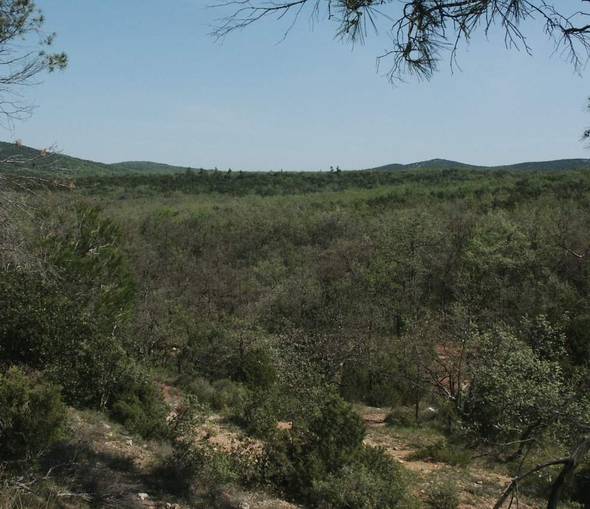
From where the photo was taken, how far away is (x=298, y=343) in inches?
725

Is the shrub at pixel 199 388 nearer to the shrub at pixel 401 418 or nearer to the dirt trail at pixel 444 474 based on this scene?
the dirt trail at pixel 444 474

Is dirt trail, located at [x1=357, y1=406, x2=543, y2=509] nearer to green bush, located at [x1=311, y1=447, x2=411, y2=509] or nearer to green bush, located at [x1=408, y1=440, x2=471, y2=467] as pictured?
green bush, located at [x1=408, y1=440, x2=471, y2=467]

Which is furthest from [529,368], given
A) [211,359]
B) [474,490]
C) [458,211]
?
[458,211]

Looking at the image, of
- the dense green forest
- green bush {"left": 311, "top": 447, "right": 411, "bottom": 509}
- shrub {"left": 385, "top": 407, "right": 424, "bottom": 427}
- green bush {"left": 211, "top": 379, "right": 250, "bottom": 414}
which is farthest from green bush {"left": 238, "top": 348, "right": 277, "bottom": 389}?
green bush {"left": 311, "top": 447, "right": 411, "bottom": 509}

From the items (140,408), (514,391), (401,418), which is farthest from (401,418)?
(140,408)

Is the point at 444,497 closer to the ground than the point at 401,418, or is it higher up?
higher up

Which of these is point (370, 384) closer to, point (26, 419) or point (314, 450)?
point (314, 450)

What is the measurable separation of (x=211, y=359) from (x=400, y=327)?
8.10 meters

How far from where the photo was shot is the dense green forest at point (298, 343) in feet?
21.2

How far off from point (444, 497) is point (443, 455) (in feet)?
9.75

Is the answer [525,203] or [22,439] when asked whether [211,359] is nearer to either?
[22,439]

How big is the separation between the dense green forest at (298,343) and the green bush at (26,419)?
0.02m

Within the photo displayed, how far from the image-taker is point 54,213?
6984 mm

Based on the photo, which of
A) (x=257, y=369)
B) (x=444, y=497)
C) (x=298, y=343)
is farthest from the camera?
(x=298, y=343)
